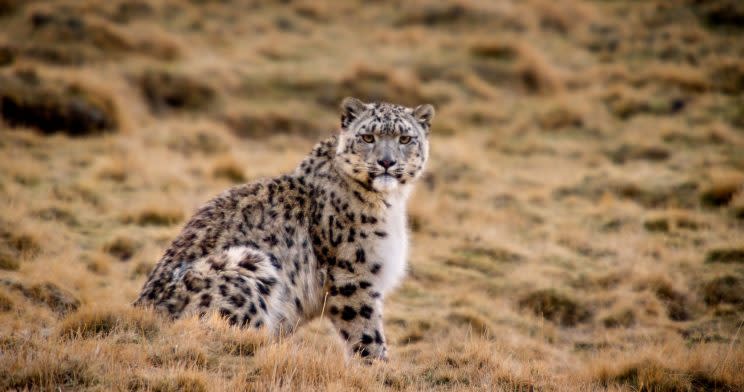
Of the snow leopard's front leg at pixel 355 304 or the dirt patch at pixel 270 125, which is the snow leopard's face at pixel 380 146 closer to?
the snow leopard's front leg at pixel 355 304

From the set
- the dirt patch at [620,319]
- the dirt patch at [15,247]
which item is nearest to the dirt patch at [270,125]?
the dirt patch at [15,247]

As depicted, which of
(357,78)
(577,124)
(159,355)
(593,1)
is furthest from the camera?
(593,1)

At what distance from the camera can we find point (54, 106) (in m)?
17.0

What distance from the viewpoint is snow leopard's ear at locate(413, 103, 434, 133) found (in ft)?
28.8

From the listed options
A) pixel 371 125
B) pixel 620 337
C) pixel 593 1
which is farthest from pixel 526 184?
pixel 593 1

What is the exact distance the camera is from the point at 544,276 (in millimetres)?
11719

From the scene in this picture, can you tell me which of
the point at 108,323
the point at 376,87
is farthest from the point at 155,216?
the point at 376,87

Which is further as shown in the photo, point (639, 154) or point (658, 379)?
point (639, 154)

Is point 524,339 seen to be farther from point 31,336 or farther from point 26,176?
point 26,176

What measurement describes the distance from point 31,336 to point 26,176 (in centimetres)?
838

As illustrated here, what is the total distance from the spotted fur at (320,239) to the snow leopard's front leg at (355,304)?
0.4 inches

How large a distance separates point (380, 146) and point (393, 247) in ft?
3.60

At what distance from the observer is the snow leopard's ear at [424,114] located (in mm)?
8773

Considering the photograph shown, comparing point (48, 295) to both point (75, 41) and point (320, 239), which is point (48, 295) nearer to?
point (320, 239)
